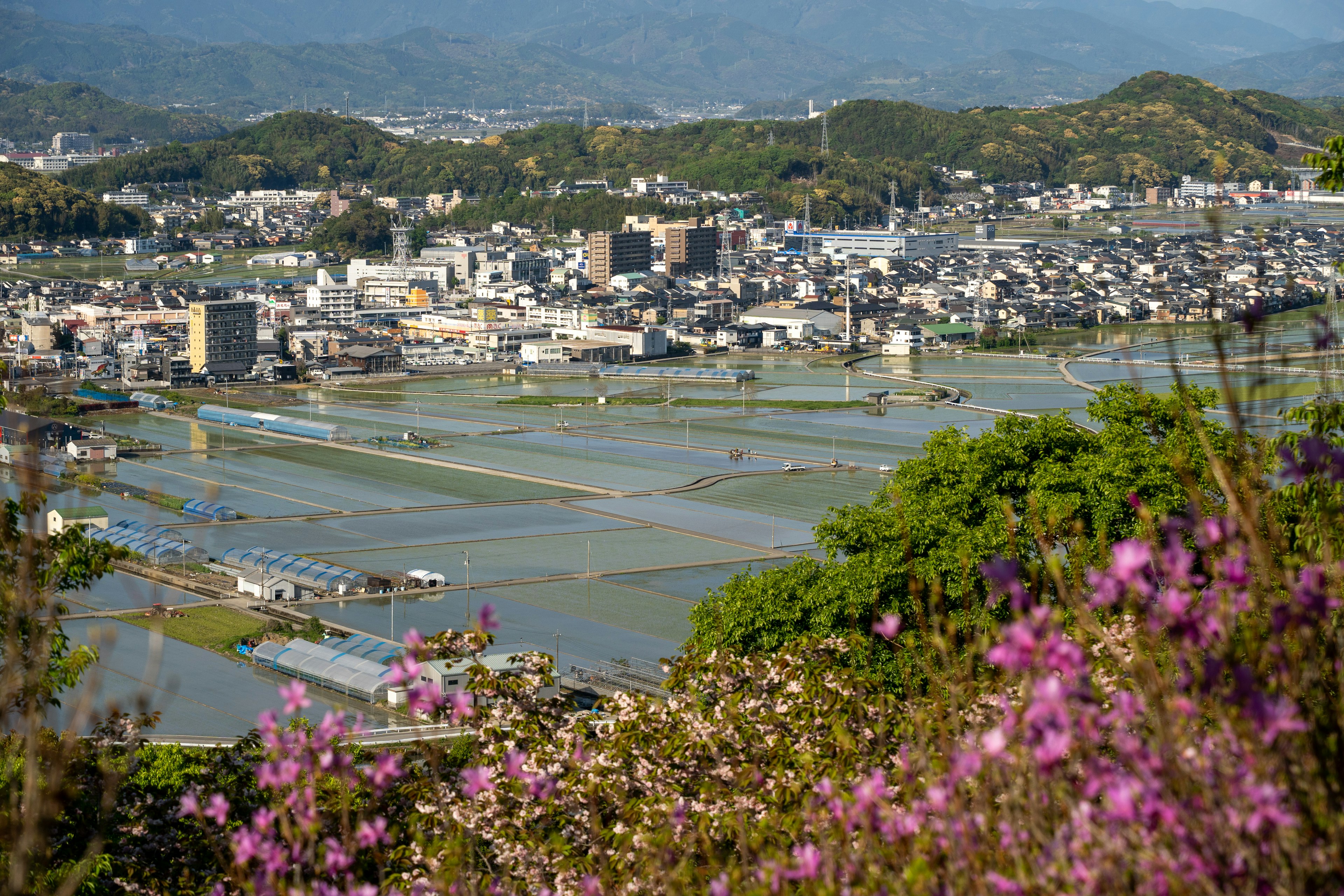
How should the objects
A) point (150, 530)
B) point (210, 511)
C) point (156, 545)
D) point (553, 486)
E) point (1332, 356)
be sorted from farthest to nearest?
point (553, 486)
point (210, 511)
point (150, 530)
point (156, 545)
point (1332, 356)

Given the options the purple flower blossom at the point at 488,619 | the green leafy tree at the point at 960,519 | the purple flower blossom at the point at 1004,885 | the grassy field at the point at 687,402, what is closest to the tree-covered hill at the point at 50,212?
the grassy field at the point at 687,402

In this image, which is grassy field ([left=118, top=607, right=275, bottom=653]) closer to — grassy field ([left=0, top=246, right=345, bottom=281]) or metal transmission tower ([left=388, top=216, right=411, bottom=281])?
metal transmission tower ([left=388, top=216, right=411, bottom=281])

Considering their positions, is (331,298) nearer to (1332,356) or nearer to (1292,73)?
(1332,356)

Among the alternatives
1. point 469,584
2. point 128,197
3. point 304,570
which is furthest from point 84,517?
point 128,197

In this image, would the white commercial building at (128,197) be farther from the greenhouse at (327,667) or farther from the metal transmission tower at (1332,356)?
the greenhouse at (327,667)

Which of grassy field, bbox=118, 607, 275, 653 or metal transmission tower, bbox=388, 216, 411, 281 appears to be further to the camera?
metal transmission tower, bbox=388, 216, 411, 281

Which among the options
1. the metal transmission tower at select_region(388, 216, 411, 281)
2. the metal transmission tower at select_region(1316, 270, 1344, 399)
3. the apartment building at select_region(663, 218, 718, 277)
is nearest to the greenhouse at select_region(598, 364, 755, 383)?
the metal transmission tower at select_region(1316, 270, 1344, 399)

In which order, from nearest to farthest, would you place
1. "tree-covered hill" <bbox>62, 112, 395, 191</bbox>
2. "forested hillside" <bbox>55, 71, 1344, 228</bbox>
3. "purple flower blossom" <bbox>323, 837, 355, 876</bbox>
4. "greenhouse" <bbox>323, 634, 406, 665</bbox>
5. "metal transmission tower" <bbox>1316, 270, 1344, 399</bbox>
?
1. "purple flower blossom" <bbox>323, 837, 355, 876</bbox>
2. "metal transmission tower" <bbox>1316, 270, 1344, 399</bbox>
3. "greenhouse" <bbox>323, 634, 406, 665</bbox>
4. "forested hillside" <bbox>55, 71, 1344, 228</bbox>
5. "tree-covered hill" <bbox>62, 112, 395, 191</bbox>
